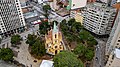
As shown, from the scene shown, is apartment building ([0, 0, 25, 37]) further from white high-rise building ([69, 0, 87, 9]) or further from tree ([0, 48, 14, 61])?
white high-rise building ([69, 0, 87, 9])

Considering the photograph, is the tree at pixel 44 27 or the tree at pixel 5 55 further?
the tree at pixel 44 27

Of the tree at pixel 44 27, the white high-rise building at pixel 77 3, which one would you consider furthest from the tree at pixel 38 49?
the white high-rise building at pixel 77 3

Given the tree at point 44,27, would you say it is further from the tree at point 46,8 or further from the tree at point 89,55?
the tree at point 89,55

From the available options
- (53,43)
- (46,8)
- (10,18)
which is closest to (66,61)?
(53,43)

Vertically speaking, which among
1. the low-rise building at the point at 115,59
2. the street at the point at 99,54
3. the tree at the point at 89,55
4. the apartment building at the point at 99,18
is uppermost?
the apartment building at the point at 99,18

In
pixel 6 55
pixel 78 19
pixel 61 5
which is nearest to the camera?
pixel 6 55

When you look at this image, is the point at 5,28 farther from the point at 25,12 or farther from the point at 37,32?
the point at 25,12

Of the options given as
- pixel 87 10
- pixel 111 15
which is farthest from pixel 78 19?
pixel 111 15

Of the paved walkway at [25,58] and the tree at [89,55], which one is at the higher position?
the tree at [89,55]
